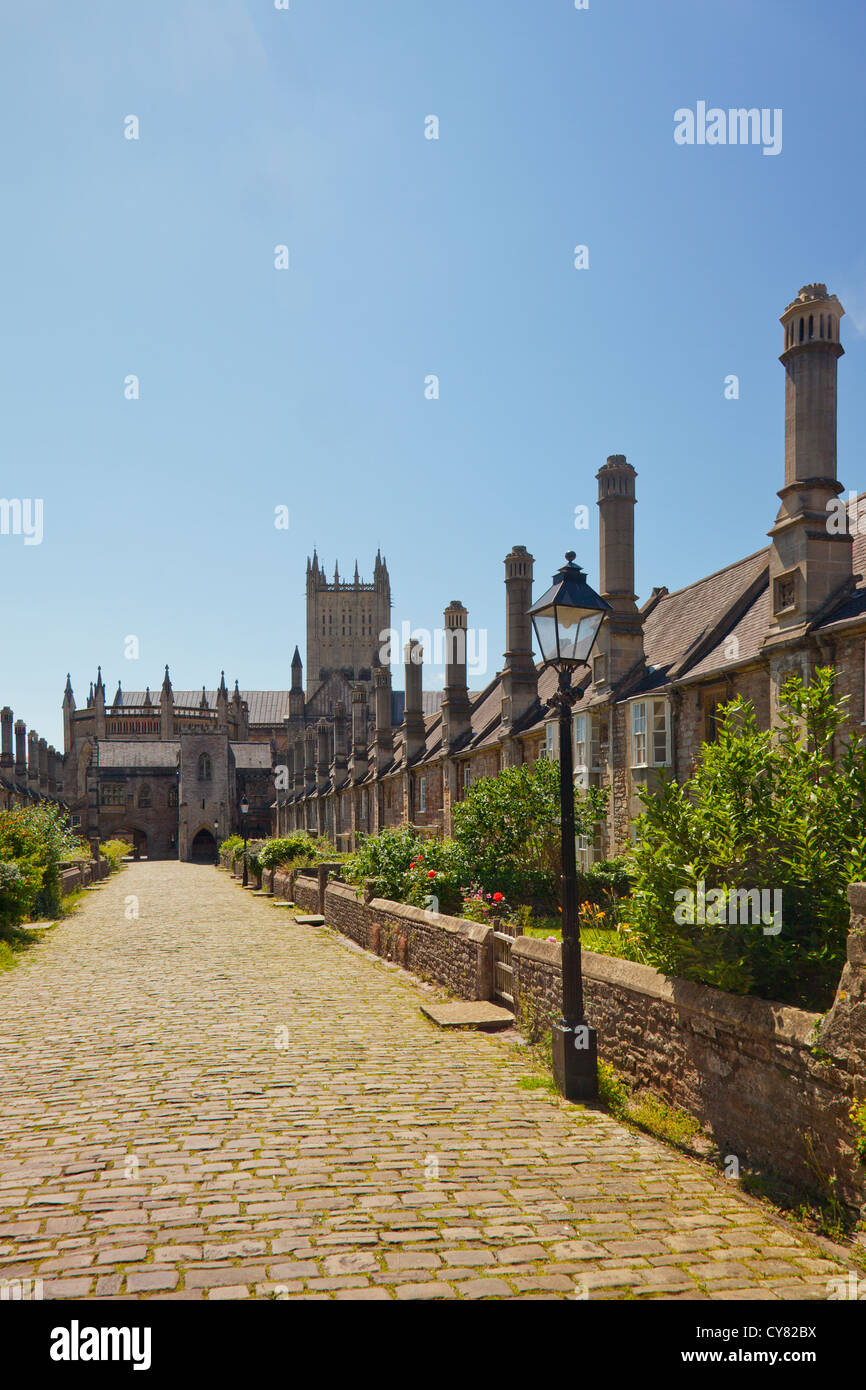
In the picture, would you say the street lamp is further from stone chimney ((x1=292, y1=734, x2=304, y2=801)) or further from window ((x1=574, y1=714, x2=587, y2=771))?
stone chimney ((x1=292, y1=734, x2=304, y2=801))

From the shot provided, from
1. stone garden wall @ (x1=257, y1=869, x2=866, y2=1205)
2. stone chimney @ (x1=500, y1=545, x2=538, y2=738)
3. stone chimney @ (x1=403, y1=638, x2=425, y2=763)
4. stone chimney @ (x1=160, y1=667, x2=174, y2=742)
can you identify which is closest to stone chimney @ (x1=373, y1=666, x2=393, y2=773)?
stone chimney @ (x1=403, y1=638, x2=425, y2=763)

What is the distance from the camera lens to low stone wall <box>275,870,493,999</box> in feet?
38.5

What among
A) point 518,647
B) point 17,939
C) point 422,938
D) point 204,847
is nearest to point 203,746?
point 204,847

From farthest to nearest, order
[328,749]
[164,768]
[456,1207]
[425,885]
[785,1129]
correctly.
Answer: [164,768], [328,749], [425,885], [785,1129], [456,1207]

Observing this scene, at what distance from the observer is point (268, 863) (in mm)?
34688

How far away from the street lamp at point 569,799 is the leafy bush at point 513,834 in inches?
375

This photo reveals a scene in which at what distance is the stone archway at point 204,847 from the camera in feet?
254

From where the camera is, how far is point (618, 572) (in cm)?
2045

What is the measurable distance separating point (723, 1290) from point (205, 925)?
775 inches

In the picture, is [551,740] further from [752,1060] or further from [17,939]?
[752,1060]

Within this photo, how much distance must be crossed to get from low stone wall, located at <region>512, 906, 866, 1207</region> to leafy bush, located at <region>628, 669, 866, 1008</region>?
33 cm
